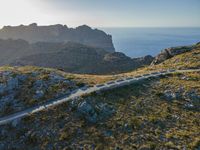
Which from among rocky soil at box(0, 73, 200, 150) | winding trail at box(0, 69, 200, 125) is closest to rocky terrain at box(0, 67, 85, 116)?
winding trail at box(0, 69, 200, 125)

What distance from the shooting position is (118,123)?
44562 millimetres

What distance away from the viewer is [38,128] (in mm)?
45281

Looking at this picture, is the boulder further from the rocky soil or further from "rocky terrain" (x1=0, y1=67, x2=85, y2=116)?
"rocky terrain" (x1=0, y1=67, x2=85, y2=116)

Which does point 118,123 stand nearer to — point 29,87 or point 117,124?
point 117,124

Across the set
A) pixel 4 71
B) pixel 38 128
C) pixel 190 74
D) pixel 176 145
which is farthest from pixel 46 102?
pixel 190 74

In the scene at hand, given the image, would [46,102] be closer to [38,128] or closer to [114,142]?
[38,128]

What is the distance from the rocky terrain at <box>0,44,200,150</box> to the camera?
1571 inches

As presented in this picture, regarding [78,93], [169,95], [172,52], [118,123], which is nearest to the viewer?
[118,123]

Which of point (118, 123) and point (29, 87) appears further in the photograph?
point (29, 87)

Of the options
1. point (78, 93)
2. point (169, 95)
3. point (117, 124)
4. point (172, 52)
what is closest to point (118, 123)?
point (117, 124)

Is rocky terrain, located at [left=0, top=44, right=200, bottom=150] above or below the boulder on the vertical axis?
below

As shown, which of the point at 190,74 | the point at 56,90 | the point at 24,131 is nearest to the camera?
→ the point at 24,131

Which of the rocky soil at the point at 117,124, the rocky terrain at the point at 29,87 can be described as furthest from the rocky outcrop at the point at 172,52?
the rocky terrain at the point at 29,87

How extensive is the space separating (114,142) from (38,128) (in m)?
14.0
